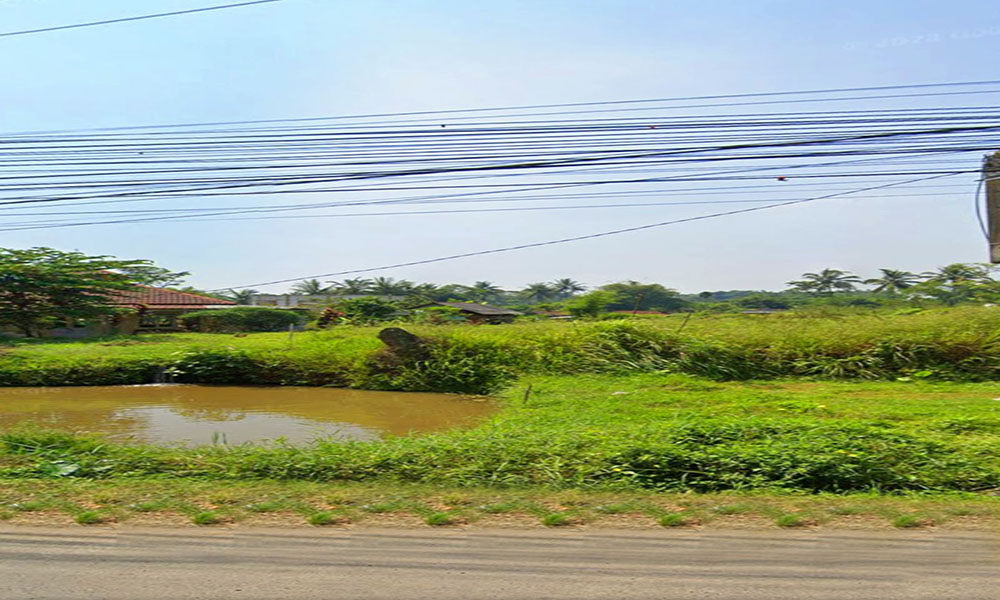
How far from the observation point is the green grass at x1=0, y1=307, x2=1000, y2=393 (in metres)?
15.5

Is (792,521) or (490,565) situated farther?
(792,521)

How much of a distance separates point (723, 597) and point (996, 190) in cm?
1155

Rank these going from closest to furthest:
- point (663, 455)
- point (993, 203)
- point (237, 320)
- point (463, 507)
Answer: point (463, 507)
point (663, 455)
point (993, 203)
point (237, 320)

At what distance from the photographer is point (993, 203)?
38.9 ft

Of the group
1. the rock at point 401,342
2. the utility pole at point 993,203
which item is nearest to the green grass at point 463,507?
the utility pole at point 993,203

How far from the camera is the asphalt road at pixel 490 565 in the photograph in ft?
13.3

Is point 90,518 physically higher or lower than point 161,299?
lower

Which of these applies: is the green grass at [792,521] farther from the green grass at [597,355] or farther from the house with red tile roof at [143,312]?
the house with red tile roof at [143,312]

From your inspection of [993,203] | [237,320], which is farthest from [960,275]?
[237,320]

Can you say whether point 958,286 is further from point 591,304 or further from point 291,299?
point 291,299

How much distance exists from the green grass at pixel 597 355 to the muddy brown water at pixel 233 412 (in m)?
0.57

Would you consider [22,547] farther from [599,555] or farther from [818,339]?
[818,339]

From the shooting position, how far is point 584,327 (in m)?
17.9

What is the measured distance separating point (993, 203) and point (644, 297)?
19.0 meters
